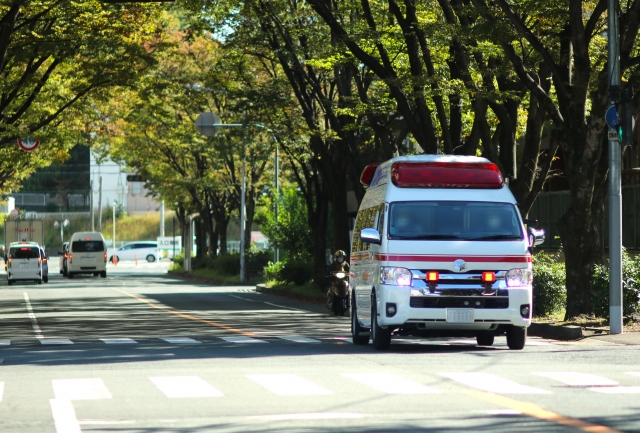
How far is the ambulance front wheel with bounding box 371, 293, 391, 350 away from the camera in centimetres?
1677

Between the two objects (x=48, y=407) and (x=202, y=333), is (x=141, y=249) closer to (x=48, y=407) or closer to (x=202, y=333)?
(x=202, y=333)

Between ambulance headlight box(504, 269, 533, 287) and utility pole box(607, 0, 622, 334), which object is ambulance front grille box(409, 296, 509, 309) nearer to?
ambulance headlight box(504, 269, 533, 287)

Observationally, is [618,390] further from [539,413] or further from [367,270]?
[367,270]

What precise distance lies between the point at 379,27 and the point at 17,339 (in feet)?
40.1

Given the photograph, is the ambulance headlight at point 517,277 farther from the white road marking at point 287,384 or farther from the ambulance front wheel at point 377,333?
the white road marking at point 287,384

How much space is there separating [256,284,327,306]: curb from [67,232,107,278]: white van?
22.0m

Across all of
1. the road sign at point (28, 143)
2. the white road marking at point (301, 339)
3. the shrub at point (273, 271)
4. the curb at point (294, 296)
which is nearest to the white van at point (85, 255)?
the shrub at point (273, 271)

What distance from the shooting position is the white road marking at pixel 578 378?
40.3 ft

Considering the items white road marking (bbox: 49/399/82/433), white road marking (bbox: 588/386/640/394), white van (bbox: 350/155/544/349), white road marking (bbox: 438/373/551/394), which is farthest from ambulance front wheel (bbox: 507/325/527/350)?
white road marking (bbox: 49/399/82/433)

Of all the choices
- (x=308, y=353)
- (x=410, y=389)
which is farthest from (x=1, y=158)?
(x=410, y=389)

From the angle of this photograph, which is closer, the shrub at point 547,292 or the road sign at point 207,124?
the shrub at point 547,292

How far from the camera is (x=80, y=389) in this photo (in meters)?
12.0

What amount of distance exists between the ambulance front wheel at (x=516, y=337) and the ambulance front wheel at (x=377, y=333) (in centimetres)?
172

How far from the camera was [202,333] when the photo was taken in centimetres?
2194
